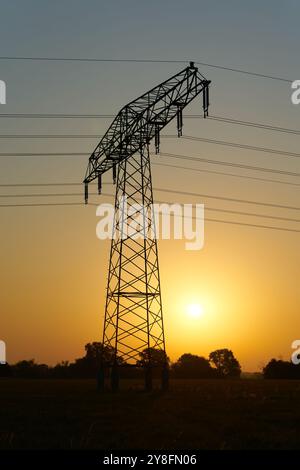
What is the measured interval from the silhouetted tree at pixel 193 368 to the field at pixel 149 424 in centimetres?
12322

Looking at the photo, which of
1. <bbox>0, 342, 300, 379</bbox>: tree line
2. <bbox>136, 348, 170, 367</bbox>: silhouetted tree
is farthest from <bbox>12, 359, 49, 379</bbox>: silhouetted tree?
<bbox>136, 348, 170, 367</bbox>: silhouetted tree

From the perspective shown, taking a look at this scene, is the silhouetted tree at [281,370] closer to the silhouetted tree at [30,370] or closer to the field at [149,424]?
the silhouetted tree at [30,370]

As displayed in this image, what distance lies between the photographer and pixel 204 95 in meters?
44.9

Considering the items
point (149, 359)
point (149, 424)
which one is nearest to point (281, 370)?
point (149, 359)

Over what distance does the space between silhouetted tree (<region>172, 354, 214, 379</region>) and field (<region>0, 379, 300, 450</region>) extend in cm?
12322

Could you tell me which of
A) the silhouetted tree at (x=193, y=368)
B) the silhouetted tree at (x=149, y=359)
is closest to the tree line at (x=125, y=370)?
the silhouetted tree at (x=193, y=368)

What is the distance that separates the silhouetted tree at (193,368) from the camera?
169250 mm

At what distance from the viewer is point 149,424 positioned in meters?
31.3

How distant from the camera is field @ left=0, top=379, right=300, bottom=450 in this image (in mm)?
25781
